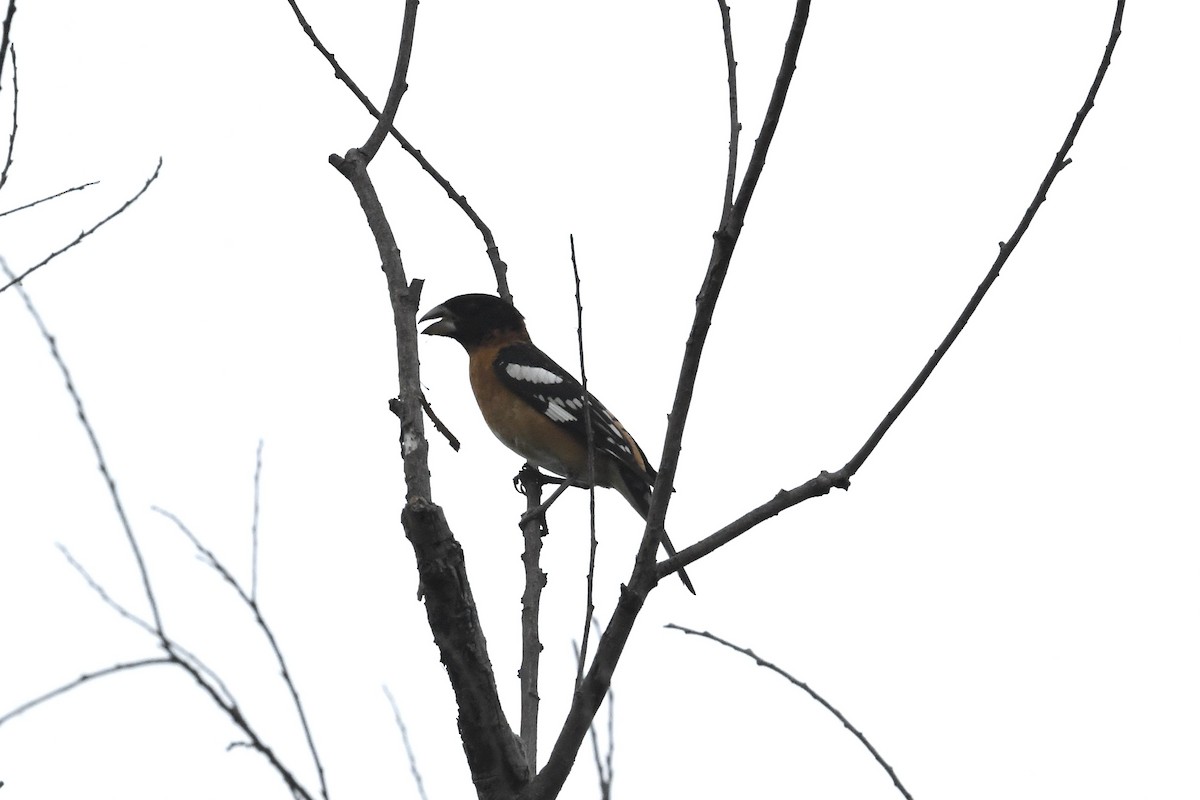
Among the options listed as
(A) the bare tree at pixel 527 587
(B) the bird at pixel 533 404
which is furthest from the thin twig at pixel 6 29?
(B) the bird at pixel 533 404

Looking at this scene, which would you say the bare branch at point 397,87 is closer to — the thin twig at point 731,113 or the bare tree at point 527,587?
the bare tree at point 527,587

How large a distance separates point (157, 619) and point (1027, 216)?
2.35 metres

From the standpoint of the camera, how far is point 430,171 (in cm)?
532

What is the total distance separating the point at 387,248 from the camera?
14.5ft

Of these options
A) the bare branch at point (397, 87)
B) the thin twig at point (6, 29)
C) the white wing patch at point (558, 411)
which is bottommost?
the thin twig at point (6, 29)

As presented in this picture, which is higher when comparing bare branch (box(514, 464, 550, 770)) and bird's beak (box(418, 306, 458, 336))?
bird's beak (box(418, 306, 458, 336))

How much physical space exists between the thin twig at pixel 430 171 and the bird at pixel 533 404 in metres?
1.16

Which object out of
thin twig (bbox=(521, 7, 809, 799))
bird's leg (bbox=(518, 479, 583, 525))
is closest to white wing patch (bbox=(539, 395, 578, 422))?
bird's leg (bbox=(518, 479, 583, 525))

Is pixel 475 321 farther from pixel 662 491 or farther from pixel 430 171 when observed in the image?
pixel 662 491

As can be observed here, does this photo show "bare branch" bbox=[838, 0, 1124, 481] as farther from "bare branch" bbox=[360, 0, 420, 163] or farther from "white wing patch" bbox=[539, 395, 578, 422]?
"white wing patch" bbox=[539, 395, 578, 422]

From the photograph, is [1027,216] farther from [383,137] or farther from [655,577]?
[383,137]

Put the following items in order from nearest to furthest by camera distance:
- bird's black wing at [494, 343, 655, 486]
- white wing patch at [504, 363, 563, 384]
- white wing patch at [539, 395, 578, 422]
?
bird's black wing at [494, 343, 655, 486]
white wing patch at [539, 395, 578, 422]
white wing patch at [504, 363, 563, 384]

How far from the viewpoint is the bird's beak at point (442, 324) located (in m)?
8.76

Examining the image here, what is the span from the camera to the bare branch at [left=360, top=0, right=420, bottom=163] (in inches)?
179
